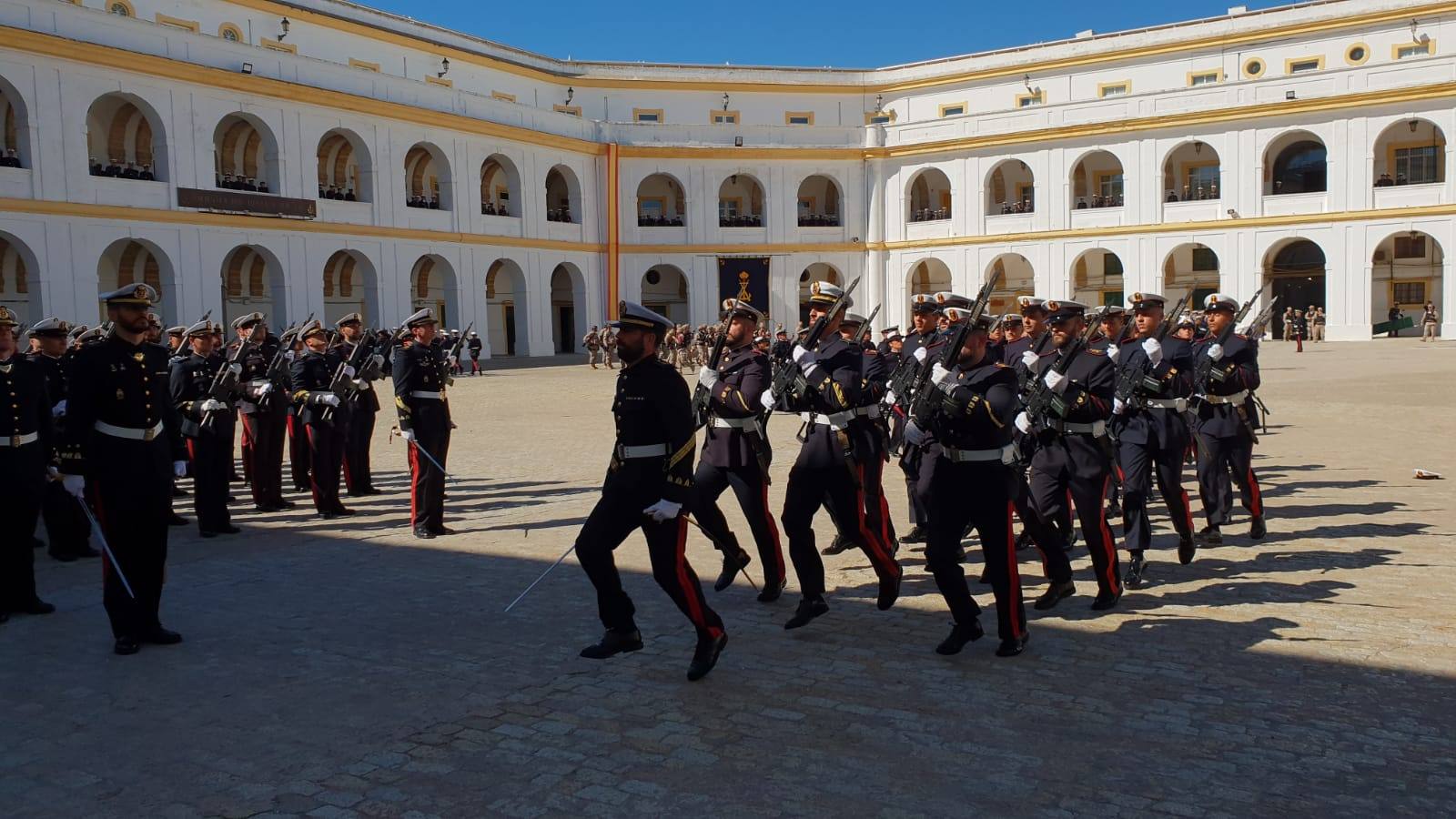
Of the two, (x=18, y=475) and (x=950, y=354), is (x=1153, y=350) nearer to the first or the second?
(x=950, y=354)

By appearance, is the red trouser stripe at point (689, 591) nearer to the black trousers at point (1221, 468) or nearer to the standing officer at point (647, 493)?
the standing officer at point (647, 493)

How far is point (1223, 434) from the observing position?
28.8 ft

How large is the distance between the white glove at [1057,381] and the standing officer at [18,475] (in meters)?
6.42

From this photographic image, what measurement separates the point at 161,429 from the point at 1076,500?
5.54m

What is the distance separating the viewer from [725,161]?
47.1 m

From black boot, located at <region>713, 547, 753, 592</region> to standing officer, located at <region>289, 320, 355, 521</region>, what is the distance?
4.73 metres

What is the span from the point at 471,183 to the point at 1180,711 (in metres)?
38.8

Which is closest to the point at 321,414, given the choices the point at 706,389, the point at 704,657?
the point at 706,389

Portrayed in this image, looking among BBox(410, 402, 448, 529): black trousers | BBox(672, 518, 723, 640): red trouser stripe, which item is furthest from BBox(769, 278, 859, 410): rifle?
BBox(410, 402, 448, 529): black trousers

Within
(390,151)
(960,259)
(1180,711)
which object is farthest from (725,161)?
(1180,711)

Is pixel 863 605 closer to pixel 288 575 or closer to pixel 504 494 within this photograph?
pixel 288 575

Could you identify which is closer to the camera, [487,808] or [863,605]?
[487,808]

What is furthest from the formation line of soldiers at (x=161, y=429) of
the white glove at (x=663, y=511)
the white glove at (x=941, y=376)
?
the white glove at (x=941, y=376)

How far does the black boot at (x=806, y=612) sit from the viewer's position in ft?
21.9
